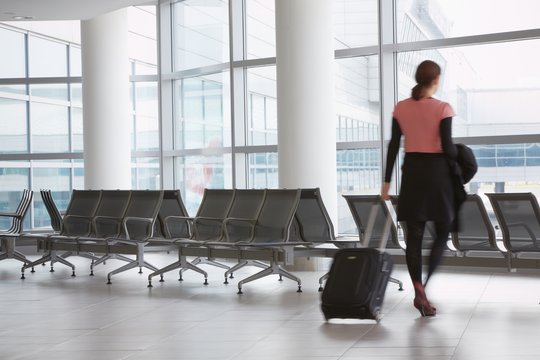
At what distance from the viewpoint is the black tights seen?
611cm

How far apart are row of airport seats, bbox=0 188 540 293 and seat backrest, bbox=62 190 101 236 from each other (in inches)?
0.5

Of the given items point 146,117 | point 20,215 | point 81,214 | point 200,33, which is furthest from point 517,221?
point 146,117

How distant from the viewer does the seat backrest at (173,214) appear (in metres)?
9.66

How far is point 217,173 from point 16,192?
10.8 ft

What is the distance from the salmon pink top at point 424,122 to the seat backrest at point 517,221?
1101 mm

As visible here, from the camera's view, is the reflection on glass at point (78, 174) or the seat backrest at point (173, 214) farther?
the reflection on glass at point (78, 174)

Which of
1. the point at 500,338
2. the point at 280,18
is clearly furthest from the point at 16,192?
the point at 500,338

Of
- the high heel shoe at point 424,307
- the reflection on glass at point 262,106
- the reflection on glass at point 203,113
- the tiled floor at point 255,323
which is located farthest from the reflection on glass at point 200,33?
the high heel shoe at point 424,307

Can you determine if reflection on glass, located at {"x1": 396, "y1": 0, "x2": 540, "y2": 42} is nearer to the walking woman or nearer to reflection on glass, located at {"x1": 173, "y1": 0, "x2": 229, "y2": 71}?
reflection on glass, located at {"x1": 173, "y1": 0, "x2": 229, "y2": 71}

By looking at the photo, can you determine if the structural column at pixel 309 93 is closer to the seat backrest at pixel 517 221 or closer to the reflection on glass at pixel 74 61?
the seat backrest at pixel 517 221

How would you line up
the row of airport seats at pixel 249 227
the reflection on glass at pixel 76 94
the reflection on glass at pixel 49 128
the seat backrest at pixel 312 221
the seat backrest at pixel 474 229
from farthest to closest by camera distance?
the reflection on glass at pixel 76 94 → the reflection on glass at pixel 49 128 → the seat backrest at pixel 312 221 → the seat backrest at pixel 474 229 → the row of airport seats at pixel 249 227

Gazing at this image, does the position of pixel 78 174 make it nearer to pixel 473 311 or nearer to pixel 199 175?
pixel 199 175

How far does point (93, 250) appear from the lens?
9.98 metres

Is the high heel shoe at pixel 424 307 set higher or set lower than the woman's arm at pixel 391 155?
lower
